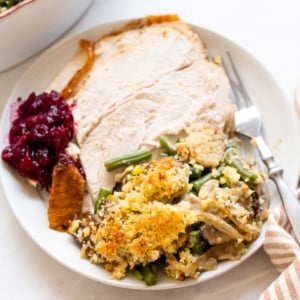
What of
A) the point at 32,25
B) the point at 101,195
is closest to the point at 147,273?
the point at 101,195

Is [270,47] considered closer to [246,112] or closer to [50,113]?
[246,112]

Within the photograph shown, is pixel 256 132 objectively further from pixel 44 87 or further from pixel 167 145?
pixel 44 87

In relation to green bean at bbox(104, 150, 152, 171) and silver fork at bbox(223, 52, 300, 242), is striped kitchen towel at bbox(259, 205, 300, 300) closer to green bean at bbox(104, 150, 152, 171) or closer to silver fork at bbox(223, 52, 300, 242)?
silver fork at bbox(223, 52, 300, 242)

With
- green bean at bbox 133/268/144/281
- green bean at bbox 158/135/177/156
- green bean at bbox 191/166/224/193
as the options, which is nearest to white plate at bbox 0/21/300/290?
green bean at bbox 133/268/144/281

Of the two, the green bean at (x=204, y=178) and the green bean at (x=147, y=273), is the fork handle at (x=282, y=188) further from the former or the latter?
the green bean at (x=147, y=273)

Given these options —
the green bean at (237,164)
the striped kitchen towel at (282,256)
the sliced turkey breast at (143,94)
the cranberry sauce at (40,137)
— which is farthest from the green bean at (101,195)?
the striped kitchen towel at (282,256)

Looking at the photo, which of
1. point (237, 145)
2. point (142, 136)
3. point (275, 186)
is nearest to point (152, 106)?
point (142, 136)
